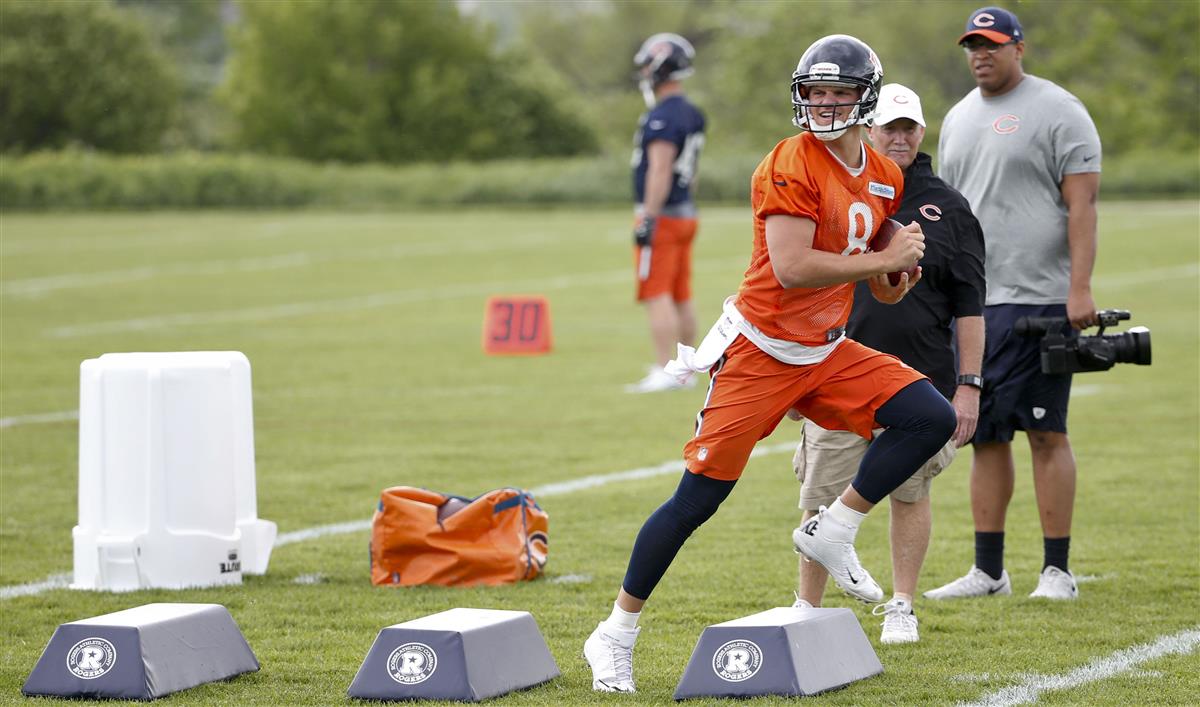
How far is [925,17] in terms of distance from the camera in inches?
2628

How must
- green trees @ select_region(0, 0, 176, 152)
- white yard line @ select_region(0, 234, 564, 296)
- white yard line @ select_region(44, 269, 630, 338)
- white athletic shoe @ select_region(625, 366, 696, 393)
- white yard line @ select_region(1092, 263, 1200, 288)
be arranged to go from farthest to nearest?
1. green trees @ select_region(0, 0, 176, 152)
2. white yard line @ select_region(0, 234, 564, 296)
3. white yard line @ select_region(1092, 263, 1200, 288)
4. white yard line @ select_region(44, 269, 630, 338)
5. white athletic shoe @ select_region(625, 366, 696, 393)

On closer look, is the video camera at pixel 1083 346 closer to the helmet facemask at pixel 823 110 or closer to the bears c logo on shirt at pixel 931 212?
the bears c logo on shirt at pixel 931 212

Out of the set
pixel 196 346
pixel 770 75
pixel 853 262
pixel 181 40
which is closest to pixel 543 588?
pixel 853 262

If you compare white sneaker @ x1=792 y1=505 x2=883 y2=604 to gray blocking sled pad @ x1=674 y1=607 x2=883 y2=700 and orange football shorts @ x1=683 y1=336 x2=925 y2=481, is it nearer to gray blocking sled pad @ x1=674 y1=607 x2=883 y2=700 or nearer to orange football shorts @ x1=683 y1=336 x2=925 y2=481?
gray blocking sled pad @ x1=674 y1=607 x2=883 y2=700

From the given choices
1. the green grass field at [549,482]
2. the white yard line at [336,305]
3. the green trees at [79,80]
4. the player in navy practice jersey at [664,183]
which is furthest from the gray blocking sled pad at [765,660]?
the green trees at [79,80]

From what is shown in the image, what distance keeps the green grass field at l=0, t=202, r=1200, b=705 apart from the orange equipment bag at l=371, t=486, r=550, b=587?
0.11 m

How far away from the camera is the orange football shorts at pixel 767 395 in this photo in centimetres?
497

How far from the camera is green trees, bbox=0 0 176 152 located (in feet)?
124

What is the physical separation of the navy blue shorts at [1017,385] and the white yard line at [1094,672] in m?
1.03

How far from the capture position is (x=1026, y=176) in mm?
6523

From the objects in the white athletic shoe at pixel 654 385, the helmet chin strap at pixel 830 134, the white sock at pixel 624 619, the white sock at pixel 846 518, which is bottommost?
the white athletic shoe at pixel 654 385

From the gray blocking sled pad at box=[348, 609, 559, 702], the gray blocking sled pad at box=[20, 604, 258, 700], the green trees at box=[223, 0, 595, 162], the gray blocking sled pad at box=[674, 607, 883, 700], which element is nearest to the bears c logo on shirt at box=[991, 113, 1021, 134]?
the gray blocking sled pad at box=[674, 607, 883, 700]

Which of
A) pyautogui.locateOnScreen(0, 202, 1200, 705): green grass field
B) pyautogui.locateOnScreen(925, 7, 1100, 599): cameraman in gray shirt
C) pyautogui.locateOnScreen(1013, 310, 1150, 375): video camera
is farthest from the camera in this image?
pyautogui.locateOnScreen(925, 7, 1100, 599): cameraman in gray shirt

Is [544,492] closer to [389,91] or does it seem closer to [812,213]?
[812,213]
